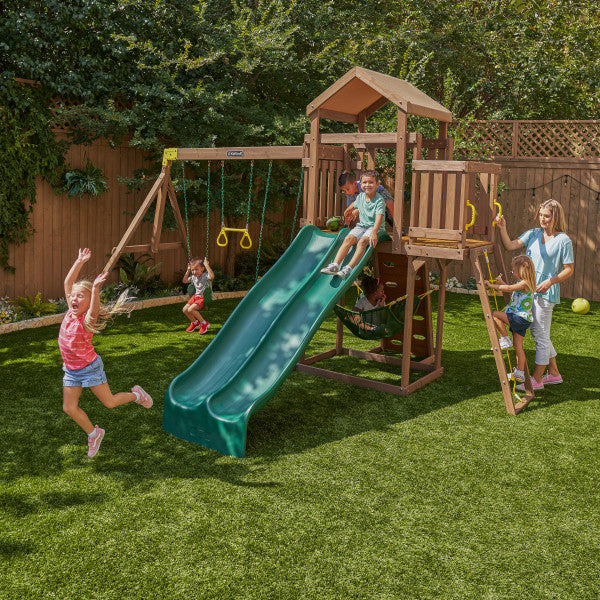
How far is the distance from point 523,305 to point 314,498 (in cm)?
299

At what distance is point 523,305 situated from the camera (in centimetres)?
638

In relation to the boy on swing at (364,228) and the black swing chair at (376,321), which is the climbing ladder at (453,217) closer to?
the boy on swing at (364,228)

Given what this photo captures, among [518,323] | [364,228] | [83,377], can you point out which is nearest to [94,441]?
[83,377]

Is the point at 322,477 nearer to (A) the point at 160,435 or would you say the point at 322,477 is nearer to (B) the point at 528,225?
(A) the point at 160,435

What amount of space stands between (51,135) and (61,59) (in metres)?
1.15

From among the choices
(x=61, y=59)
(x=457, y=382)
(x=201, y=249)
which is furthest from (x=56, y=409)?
(x=201, y=249)

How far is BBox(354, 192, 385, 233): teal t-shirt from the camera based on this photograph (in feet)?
22.5

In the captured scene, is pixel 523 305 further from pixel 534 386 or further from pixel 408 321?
pixel 408 321

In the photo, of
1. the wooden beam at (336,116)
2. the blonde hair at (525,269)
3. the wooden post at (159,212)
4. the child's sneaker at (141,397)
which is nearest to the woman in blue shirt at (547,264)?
the blonde hair at (525,269)

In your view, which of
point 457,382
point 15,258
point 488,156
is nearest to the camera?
point 457,382

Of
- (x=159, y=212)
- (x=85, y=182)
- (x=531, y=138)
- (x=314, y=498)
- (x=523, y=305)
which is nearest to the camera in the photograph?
(x=314, y=498)

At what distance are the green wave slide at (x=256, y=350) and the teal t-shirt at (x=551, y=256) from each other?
1.59 meters

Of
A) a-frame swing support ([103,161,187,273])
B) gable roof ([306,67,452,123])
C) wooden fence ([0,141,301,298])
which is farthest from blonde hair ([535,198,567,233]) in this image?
wooden fence ([0,141,301,298])

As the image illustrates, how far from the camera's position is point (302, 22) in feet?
37.9
